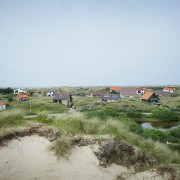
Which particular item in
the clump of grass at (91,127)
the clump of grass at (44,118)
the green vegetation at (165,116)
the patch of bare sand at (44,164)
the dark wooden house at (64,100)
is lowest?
the green vegetation at (165,116)

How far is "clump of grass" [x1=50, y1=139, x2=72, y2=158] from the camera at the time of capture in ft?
33.2

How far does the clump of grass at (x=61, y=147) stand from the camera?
10106 mm

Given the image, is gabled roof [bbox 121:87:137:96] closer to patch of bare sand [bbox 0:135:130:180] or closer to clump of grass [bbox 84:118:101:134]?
clump of grass [bbox 84:118:101:134]

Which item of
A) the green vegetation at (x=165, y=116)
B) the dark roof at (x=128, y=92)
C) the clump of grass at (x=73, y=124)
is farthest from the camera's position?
the dark roof at (x=128, y=92)

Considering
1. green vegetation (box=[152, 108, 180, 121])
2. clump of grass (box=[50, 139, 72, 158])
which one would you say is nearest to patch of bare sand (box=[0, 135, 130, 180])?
clump of grass (box=[50, 139, 72, 158])

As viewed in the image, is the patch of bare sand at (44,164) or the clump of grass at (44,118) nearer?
the patch of bare sand at (44,164)

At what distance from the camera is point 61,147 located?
10320mm

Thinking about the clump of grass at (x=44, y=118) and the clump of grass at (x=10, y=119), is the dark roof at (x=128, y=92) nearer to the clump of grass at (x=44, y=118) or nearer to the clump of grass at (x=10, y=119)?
the clump of grass at (x=44, y=118)

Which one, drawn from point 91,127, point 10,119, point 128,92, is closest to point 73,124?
point 91,127

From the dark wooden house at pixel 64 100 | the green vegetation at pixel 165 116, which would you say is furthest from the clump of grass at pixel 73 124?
the dark wooden house at pixel 64 100

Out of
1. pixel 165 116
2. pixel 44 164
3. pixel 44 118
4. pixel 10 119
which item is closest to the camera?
pixel 44 164

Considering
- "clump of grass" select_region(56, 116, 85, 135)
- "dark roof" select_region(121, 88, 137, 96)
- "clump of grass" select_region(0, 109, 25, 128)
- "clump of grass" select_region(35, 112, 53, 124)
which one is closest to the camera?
"clump of grass" select_region(0, 109, 25, 128)

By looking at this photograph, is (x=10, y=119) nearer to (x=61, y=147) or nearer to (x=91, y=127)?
(x=61, y=147)

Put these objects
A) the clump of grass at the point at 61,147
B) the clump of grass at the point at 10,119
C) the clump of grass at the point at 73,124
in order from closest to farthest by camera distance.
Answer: the clump of grass at the point at 61,147, the clump of grass at the point at 10,119, the clump of grass at the point at 73,124
